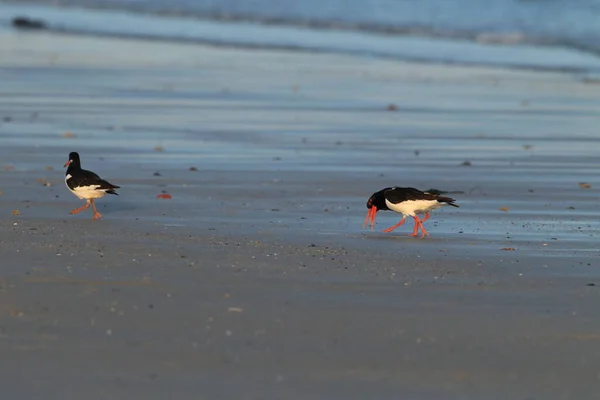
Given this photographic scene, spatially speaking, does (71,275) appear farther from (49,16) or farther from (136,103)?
(49,16)

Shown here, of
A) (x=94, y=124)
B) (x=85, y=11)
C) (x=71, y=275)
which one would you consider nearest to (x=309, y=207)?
(x=71, y=275)

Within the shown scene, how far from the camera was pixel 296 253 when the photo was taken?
8.77 meters

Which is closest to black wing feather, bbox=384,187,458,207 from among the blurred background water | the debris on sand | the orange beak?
the orange beak

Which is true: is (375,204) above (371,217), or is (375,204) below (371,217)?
above

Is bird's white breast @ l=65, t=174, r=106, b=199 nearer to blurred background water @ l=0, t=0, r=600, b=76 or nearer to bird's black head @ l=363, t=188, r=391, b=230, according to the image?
bird's black head @ l=363, t=188, r=391, b=230

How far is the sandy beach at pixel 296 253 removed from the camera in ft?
19.5

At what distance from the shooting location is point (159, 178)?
1266 centimetres

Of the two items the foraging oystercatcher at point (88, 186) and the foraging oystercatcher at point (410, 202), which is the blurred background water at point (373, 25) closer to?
the foraging oystercatcher at point (410, 202)

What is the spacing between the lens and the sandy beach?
19.5 ft

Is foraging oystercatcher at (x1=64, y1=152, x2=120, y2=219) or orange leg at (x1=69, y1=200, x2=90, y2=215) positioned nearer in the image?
foraging oystercatcher at (x1=64, y1=152, x2=120, y2=219)

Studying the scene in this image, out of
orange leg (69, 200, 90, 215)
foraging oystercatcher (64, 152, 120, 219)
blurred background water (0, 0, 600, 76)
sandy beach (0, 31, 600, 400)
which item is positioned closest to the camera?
sandy beach (0, 31, 600, 400)

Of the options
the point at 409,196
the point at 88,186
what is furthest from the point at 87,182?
the point at 409,196

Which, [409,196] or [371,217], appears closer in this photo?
[409,196]

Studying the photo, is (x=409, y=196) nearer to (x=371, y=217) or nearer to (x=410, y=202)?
(x=410, y=202)
